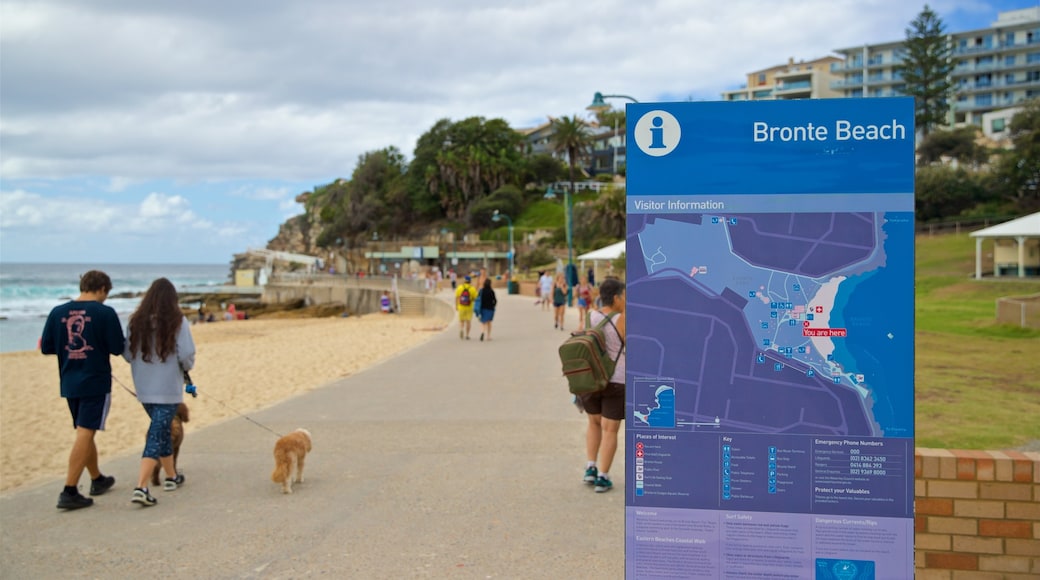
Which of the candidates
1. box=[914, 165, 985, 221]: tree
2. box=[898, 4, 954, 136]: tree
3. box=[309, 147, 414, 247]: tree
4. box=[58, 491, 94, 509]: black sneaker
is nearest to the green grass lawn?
box=[58, 491, 94, 509]: black sneaker

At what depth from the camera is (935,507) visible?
3777 millimetres

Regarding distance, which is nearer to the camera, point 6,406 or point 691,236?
point 691,236

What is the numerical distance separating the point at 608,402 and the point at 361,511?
1858 millimetres

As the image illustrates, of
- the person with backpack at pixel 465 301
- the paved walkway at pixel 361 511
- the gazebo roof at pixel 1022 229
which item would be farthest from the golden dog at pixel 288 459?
the gazebo roof at pixel 1022 229

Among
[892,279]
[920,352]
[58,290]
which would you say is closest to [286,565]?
[892,279]

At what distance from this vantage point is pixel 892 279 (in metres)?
2.65

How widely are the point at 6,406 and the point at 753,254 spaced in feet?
45.9

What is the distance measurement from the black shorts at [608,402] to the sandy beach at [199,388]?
11.5 feet

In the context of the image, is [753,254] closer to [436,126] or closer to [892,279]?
[892,279]

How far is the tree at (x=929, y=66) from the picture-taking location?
234ft

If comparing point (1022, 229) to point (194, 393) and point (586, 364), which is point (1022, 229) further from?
point (194, 393)

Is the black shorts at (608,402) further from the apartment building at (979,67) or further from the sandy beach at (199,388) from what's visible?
the apartment building at (979,67)

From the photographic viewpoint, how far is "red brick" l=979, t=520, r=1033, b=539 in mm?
3707

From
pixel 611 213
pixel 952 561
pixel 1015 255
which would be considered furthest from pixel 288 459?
pixel 611 213
